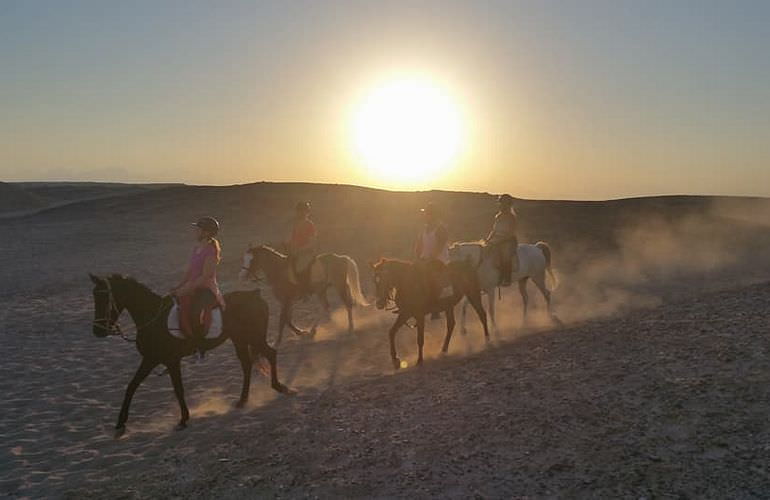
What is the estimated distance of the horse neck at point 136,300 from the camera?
8.64 metres

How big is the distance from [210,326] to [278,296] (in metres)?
4.79

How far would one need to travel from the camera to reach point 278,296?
1374 cm

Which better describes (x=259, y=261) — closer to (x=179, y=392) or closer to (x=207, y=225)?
(x=207, y=225)

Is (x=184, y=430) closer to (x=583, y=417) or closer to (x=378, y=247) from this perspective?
(x=583, y=417)

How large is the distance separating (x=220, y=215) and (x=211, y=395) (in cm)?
3697

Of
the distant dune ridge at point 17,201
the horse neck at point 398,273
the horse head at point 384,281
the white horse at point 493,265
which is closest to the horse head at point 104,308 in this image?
the horse head at point 384,281

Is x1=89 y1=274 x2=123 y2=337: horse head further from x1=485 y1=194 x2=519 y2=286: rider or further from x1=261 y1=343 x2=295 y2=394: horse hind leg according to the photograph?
x1=485 y1=194 x2=519 y2=286: rider

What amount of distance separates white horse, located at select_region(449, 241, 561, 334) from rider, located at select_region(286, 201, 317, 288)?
131 inches

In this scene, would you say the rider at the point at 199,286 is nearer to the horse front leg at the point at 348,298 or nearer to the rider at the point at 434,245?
the rider at the point at 434,245

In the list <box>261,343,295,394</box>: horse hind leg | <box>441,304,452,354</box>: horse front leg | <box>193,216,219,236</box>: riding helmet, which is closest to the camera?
<box>193,216,219,236</box>: riding helmet

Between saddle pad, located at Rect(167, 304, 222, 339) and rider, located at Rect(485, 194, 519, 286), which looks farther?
rider, located at Rect(485, 194, 519, 286)

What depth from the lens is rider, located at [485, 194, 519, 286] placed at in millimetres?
14164

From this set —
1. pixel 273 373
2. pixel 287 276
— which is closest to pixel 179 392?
pixel 273 373

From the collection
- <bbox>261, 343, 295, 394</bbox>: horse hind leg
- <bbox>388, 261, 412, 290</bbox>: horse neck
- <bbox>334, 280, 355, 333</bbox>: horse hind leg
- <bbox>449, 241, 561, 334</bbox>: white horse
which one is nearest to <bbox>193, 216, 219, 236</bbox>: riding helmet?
<bbox>261, 343, 295, 394</bbox>: horse hind leg
